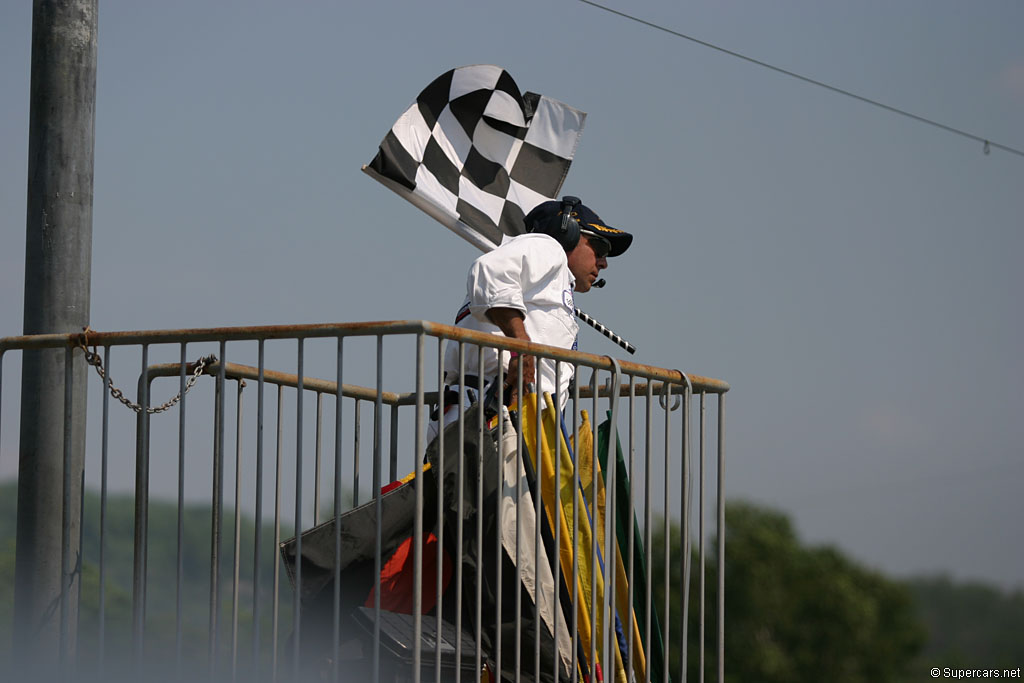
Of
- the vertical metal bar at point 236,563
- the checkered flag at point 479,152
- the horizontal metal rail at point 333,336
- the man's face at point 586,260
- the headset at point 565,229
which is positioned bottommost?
the vertical metal bar at point 236,563

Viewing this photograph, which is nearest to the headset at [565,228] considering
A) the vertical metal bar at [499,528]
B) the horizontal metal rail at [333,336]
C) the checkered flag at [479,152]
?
the horizontal metal rail at [333,336]

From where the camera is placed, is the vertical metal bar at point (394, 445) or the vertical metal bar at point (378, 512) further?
the vertical metal bar at point (394, 445)

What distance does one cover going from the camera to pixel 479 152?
7.25m

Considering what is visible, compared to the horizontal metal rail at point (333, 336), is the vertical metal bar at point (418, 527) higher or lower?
lower

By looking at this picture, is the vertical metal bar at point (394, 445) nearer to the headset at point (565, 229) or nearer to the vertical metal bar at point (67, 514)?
the headset at point (565, 229)

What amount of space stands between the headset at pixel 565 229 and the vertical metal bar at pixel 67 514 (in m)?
1.94

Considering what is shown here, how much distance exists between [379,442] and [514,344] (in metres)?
0.53

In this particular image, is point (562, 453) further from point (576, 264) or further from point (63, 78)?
point (63, 78)

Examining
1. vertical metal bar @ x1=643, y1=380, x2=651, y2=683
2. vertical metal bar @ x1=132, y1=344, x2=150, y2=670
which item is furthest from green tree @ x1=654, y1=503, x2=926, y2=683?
vertical metal bar @ x1=132, y1=344, x2=150, y2=670

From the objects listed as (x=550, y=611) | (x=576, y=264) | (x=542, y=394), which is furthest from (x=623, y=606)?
(x=576, y=264)

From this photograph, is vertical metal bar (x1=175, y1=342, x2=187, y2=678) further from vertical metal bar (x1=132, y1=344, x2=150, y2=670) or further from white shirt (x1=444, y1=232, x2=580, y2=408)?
white shirt (x1=444, y1=232, x2=580, y2=408)

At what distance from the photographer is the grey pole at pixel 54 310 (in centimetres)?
397

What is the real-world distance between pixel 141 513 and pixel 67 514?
32cm

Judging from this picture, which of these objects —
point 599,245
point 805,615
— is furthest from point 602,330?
point 805,615
